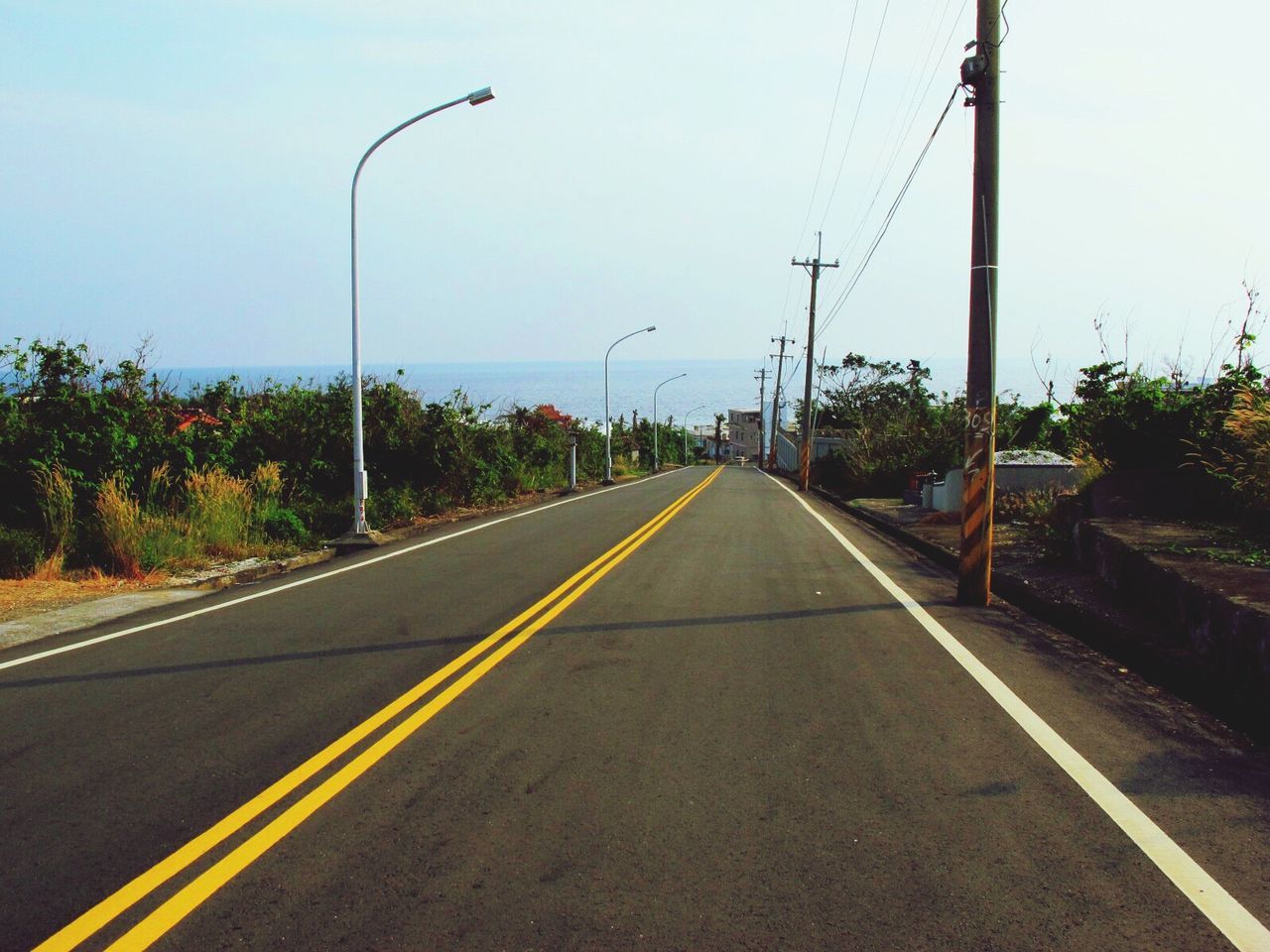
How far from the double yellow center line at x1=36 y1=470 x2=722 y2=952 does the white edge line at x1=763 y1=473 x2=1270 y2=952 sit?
340cm

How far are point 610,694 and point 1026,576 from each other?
6848 mm

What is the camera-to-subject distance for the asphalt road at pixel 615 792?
3518 millimetres

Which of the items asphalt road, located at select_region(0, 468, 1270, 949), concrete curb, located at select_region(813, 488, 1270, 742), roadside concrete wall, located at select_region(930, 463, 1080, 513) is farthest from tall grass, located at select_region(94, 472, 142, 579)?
roadside concrete wall, located at select_region(930, 463, 1080, 513)

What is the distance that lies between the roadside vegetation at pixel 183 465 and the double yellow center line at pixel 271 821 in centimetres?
746

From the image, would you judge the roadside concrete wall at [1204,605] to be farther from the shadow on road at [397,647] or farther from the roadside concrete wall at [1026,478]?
the roadside concrete wall at [1026,478]

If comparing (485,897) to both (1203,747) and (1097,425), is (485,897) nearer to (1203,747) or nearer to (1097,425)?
(1203,747)

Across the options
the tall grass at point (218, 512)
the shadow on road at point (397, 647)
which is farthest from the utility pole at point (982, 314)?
the tall grass at point (218, 512)

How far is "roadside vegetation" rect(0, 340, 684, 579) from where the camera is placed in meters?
13.4

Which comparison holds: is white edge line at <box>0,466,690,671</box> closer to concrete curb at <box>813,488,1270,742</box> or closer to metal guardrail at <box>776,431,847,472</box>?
A: concrete curb at <box>813,488,1270,742</box>

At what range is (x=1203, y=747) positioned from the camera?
551 cm

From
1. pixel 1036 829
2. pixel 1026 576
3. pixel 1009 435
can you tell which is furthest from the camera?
pixel 1009 435

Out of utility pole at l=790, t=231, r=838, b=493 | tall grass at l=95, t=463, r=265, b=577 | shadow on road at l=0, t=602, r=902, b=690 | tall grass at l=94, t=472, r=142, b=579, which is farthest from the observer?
utility pole at l=790, t=231, r=838, b=493

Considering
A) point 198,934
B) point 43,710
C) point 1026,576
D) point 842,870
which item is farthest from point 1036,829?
point 1026,576

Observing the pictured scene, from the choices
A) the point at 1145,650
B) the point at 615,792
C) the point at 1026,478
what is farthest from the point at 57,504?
the point at 1026,478
